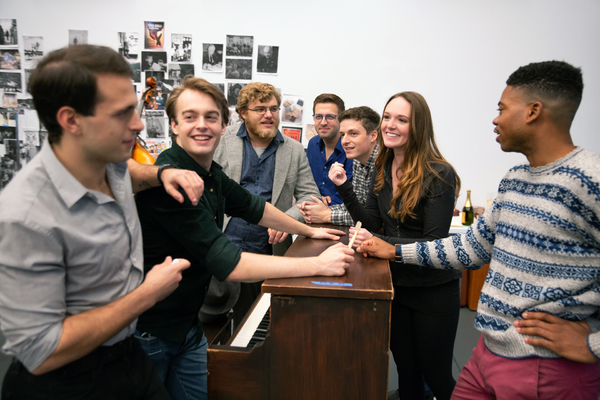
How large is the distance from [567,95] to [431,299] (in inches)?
35.2

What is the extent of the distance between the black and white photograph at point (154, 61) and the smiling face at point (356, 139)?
6.89 ft

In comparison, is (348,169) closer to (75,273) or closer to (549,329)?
(549,329)

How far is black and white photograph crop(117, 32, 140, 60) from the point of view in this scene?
11.6 ft

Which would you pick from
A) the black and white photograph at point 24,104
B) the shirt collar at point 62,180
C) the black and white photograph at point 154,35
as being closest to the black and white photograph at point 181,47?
the black and white photograph at point 154,35

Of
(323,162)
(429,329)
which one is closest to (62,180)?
(429,329)

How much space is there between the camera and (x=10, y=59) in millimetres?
3611

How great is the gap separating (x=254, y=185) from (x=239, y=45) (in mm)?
1785

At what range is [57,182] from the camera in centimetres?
81

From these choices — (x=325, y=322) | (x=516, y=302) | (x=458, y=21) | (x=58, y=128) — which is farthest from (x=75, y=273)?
(x=458, y=21)

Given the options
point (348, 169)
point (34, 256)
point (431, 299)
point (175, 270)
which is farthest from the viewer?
point (348, 169)

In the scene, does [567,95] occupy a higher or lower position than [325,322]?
higher

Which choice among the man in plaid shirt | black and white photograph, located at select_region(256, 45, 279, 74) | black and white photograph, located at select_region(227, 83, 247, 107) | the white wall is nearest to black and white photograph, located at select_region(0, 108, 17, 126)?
the white wall

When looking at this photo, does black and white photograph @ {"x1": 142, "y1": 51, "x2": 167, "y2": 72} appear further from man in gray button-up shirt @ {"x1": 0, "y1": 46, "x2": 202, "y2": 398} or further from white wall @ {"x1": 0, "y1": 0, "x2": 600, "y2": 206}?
man in gray button-up shirt @ {"x1": 0, "y1": 46, "x2": 202, "y2": 398}

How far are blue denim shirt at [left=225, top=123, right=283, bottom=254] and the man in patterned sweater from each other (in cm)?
138
